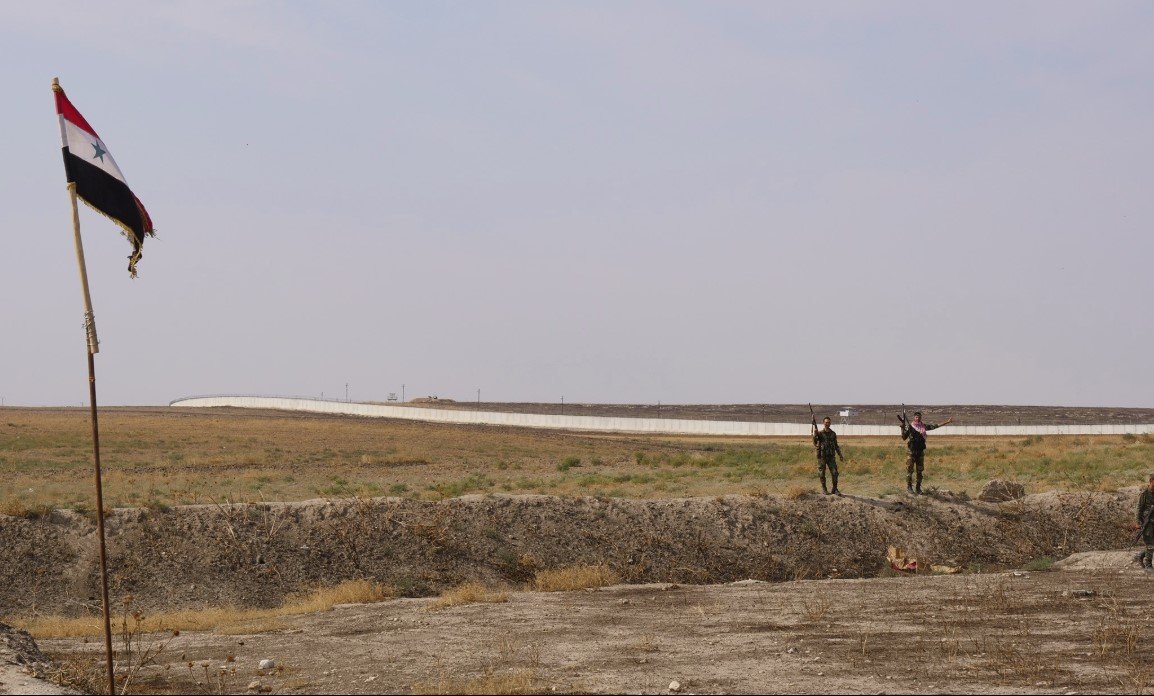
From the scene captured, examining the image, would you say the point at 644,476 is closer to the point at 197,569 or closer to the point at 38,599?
the point at 197,569

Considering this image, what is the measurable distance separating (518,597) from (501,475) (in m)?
20.3

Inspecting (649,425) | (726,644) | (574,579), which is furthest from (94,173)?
(649,425)

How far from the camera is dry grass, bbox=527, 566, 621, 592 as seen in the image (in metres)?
25.1

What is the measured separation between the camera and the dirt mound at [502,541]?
1006 inches

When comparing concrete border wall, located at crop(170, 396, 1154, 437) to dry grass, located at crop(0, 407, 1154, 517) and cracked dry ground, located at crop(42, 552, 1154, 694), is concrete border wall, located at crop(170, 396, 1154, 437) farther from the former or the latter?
cracked dry ground, located at crop(42, 552, 1154, 694)

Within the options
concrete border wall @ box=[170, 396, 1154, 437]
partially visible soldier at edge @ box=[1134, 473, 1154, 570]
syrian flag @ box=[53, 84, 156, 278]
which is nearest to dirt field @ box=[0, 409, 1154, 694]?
partially visible soldier at edge @ box=[1134, 473, 1154, 570]

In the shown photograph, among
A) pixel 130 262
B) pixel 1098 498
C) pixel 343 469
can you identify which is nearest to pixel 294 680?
pixel 130 262

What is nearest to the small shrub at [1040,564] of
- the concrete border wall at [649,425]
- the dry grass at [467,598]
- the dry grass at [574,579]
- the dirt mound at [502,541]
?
the dirt mound at [502,541]

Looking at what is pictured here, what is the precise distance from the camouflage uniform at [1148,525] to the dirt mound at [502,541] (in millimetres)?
4134

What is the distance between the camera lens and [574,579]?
25.3 meters

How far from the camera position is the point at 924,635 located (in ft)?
55.8

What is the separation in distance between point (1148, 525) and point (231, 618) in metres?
17.8

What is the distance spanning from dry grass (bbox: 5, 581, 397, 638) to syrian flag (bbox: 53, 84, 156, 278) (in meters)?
8.89

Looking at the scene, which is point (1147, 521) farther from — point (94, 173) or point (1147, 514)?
point (94, 173)
